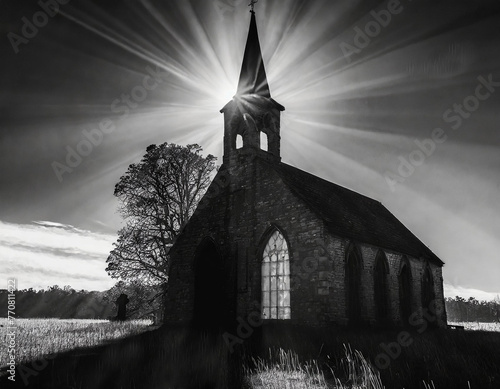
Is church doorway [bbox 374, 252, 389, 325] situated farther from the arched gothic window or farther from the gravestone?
the gravestone

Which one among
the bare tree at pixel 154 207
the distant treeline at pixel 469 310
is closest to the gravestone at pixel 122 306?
the bare tree at pixel 154 207

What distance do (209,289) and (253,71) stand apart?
12.2m

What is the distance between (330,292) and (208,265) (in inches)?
279

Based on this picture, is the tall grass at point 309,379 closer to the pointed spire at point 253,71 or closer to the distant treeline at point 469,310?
the pointed spire at point 253,71

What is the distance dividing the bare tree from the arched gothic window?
9.12 meters

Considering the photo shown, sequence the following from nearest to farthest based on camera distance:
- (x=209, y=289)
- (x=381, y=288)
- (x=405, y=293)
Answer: (x=209, y=289) < (x=381, y=288) < (x=405, y=293)

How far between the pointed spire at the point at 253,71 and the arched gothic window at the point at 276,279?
8.51m

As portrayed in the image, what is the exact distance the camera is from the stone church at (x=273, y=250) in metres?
16.5

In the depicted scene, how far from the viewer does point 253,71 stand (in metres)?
22.7

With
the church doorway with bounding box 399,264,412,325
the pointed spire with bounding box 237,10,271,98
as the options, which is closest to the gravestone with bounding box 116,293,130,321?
the pointed spire with bounding box 237,10,271,98

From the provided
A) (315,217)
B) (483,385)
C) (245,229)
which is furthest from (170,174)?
(483,385)

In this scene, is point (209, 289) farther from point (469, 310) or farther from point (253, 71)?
point (469, 310)

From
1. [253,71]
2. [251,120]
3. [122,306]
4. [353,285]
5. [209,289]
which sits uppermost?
[253,71]

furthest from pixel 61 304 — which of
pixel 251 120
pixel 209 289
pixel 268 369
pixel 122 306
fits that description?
pixel 268 369
